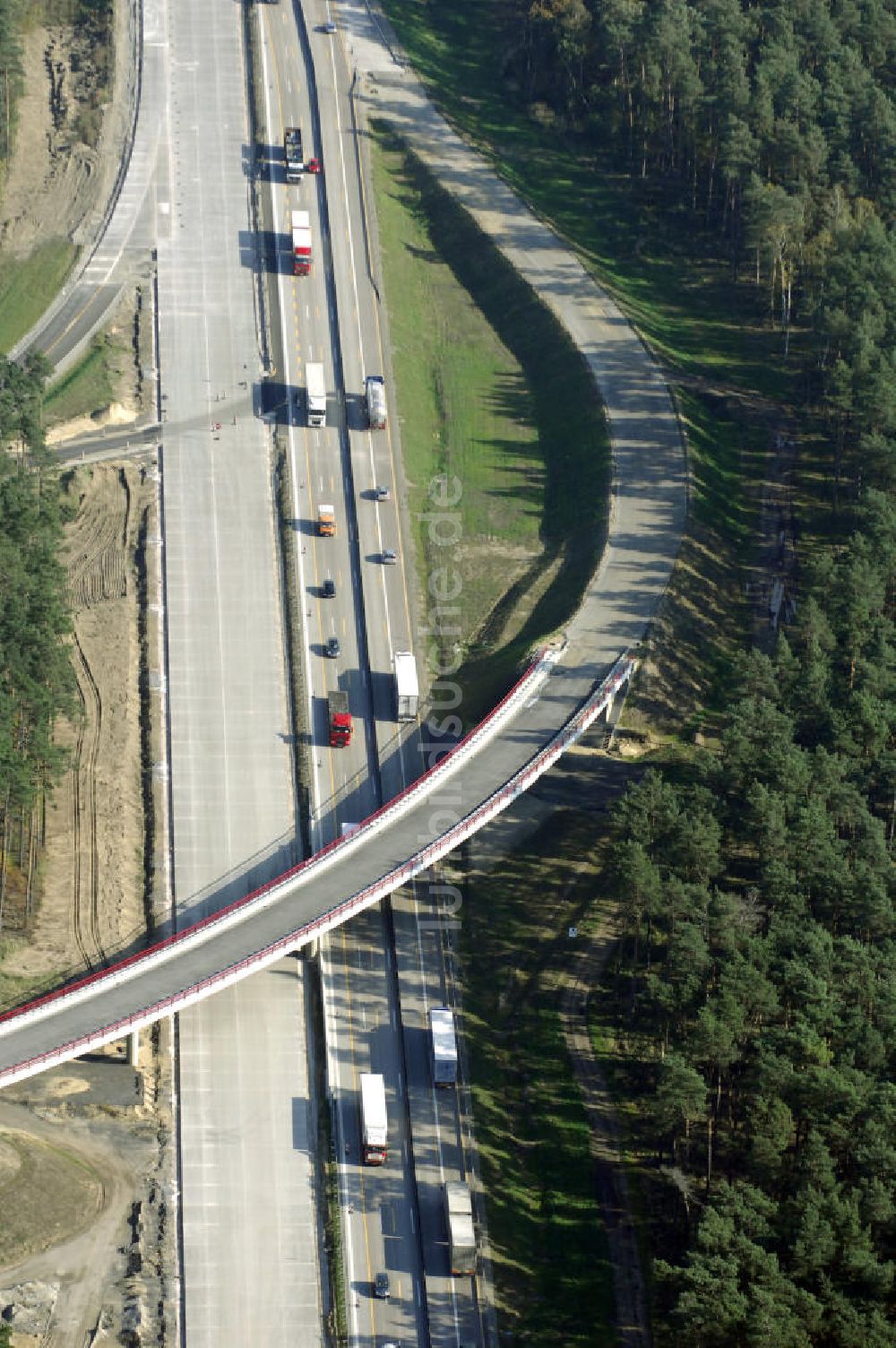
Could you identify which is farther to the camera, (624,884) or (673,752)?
(673,752)

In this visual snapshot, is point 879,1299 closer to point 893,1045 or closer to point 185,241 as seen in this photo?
point 893,1045

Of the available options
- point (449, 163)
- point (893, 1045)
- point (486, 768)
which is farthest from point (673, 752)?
point (449, 163)

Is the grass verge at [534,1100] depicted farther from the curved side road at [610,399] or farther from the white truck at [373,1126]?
the curved side road at [610,399]

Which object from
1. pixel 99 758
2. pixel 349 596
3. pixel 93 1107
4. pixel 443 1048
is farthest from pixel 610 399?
pixel 93 1107

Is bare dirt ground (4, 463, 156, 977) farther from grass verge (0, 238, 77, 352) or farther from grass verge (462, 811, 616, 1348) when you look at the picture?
grass verge (462, 811, 616, 1348)

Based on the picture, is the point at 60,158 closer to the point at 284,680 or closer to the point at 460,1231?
the point at 284,680

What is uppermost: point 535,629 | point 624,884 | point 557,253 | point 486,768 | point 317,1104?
point 557,253
